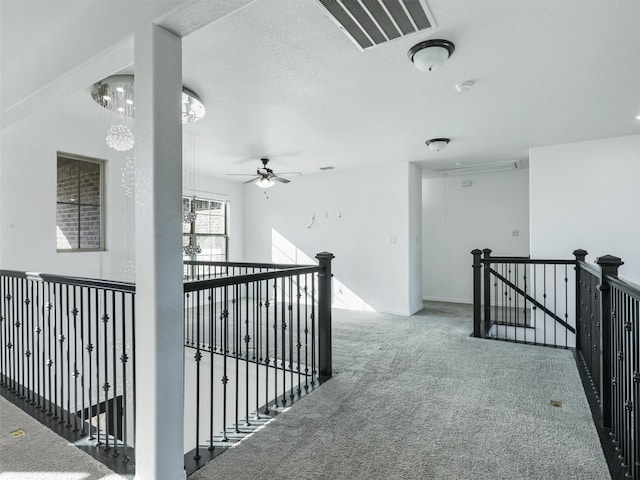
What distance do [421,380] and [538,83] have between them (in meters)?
2.67

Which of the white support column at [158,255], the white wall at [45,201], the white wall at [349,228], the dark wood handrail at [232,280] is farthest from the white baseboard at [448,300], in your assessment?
the white support column at [158,255]

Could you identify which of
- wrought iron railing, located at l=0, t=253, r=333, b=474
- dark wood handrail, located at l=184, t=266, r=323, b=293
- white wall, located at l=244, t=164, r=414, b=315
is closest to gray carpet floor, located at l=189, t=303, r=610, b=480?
wrought iron railing, located at l=0, t=253, r=333, b=474

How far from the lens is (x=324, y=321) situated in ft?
10.3

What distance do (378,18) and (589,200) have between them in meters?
4.12

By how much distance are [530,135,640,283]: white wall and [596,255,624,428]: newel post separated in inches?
109

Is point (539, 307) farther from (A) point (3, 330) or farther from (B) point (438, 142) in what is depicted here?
(A) point (3, 330)

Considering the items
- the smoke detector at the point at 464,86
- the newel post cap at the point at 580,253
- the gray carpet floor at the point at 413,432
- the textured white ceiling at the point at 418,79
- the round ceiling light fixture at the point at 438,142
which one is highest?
the textured white ceiling at the point at 418,79

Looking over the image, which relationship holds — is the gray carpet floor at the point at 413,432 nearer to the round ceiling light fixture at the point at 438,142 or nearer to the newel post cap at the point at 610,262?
the newel post cap at the point at 610,262

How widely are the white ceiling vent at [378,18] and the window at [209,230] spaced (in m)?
5.11

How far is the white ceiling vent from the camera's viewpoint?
1.85m

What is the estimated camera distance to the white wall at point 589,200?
14.2 feet

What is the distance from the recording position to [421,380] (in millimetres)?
3057

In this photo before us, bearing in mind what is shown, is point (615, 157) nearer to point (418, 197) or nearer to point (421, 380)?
point (418, 197)

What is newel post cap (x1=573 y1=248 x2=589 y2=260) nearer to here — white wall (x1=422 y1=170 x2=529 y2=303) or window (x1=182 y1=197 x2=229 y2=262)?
white wall (x1=422 y1=170 x2=529 y2=303)
